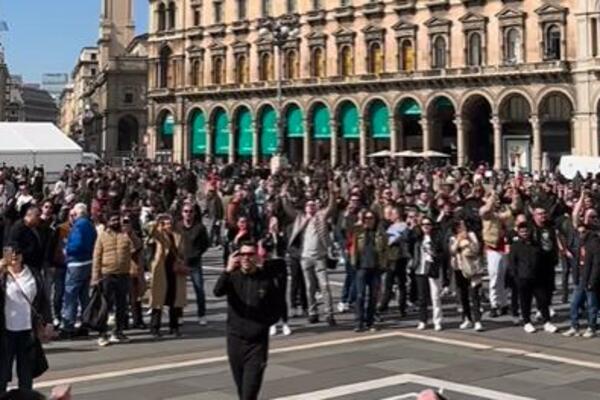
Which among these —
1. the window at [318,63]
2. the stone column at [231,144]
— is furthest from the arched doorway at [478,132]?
the stone column at [231,144]

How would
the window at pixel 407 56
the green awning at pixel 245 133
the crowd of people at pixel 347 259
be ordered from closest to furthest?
the crowd of people at pixel 347 259
the window at pixel 407 56
the green awning at pixel 245 133

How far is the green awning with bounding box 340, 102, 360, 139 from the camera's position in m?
61.6

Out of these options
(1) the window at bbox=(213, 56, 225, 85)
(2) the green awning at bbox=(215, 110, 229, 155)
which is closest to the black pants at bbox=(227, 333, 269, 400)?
(2) the green awning at bbox=(215, 110, 229, 155)

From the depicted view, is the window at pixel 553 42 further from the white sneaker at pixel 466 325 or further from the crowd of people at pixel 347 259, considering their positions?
the white sneaker at pixel 466 325

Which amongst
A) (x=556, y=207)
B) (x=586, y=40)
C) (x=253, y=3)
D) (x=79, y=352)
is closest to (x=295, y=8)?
(x=253, y=3)

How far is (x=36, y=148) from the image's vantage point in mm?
34250

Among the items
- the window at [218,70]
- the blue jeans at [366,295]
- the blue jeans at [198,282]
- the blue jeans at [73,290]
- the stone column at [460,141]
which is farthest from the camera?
the window at [218,70]

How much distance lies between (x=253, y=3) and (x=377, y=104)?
15023 mm

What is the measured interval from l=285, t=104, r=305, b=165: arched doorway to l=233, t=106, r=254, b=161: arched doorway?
311 cm

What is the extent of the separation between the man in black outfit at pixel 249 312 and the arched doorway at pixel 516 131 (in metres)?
46.9

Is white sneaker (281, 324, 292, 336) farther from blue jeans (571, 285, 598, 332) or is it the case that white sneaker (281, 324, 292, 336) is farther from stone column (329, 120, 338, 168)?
stone column (329, 120, 338, 168)

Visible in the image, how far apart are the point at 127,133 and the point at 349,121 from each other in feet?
174

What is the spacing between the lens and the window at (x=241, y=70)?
68.5 m

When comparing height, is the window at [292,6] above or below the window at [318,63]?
above
